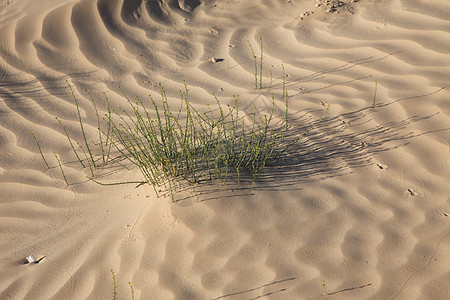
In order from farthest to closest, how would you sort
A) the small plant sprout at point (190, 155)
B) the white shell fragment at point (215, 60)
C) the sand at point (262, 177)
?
the white shell fragment at point (215, 60)
the small plant sprout at point (190, 155)
the sand at point (262, 177)

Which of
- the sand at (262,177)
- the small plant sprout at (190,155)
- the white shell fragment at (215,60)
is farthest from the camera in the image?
the white shell fragment at (215,60)

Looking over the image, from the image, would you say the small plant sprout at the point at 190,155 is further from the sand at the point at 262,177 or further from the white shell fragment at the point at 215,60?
the white shell fragment at the point at 215,60

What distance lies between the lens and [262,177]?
274 cm

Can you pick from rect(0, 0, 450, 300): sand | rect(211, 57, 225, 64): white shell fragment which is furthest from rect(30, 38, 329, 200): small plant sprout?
rect(211, 57, 225, 64): white shell fragment

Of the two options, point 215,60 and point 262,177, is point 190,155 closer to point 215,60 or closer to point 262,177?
point 262,177

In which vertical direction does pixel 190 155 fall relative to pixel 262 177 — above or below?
above

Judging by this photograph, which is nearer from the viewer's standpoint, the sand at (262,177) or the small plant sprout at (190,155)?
the sand at (262,177)

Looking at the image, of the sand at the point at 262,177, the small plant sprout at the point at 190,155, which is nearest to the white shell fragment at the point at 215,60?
the sand at the point at 262,177

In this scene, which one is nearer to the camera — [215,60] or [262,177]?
[262,177]

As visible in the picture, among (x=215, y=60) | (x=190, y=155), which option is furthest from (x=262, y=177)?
(x=215, y=60)

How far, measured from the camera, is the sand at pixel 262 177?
2.27 meters

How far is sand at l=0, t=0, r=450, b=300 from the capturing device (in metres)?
2.27

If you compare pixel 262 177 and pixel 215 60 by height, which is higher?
pixel 215 60

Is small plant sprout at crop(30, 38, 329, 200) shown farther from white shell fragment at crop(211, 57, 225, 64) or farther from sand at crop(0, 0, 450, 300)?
white shell fragment at crop(211, 57, 225, 64)
